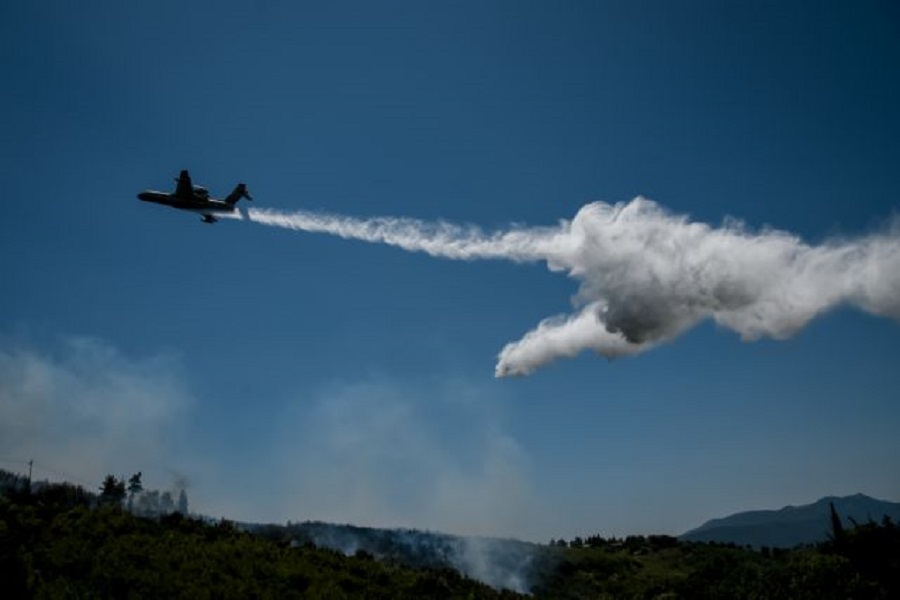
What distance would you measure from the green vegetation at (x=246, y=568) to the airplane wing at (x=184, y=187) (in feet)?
69.7

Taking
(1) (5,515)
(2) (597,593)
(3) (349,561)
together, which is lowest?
(2) (597,593)

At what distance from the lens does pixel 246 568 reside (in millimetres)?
33625

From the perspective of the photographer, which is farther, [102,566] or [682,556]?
[682,556]

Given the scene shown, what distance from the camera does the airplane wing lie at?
4272 cm

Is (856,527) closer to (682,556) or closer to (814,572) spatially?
(814,572)

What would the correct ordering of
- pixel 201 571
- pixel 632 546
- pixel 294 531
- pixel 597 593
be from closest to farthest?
pixel 201 571 → pixel 597 593 → pixel 294 531 → pixel 632 546

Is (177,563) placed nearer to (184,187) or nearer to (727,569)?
(184,187)

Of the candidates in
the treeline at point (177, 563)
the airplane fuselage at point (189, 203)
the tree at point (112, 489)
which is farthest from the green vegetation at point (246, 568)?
the tree at point (112, 489)

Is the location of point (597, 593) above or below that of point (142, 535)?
below

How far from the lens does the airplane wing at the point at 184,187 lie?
140ft

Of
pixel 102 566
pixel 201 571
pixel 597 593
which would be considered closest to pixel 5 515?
pixel 102 566

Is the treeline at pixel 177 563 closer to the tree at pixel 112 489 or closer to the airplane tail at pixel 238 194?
the airplane tail at pixel 238 194

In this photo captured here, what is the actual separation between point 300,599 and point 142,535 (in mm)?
12036

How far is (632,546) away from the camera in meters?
65.1
